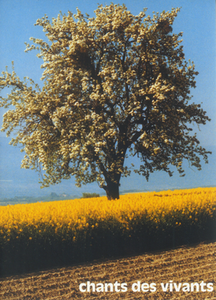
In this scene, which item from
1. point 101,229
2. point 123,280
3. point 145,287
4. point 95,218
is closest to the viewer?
point 145,287

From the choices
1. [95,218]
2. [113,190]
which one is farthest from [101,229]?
[113,190]

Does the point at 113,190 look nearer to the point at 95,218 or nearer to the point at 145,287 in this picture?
the point at 95,218

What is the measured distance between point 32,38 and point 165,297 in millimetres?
14715

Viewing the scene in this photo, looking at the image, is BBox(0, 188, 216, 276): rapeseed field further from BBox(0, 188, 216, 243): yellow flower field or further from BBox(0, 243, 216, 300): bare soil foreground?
BBox(0, 243, 216, 300): bare soil foreground

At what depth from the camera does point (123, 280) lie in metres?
7.57

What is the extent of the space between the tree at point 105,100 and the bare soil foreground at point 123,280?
555cm

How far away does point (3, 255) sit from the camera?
816cm

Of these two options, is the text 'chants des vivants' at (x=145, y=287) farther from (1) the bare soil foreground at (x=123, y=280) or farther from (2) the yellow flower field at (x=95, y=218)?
(2) the yellow flower field at (x=95, y=218)

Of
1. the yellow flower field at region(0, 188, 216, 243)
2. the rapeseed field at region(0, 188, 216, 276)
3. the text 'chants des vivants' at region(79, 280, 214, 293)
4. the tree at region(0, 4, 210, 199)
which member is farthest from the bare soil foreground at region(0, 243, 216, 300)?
the tree at region(0, 4, 210, 199)

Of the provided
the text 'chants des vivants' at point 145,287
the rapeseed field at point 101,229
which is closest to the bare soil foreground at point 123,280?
the text 'chants des vivants' at point 145,287

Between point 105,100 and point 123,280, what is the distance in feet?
27.5

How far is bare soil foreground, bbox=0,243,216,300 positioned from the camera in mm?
6957

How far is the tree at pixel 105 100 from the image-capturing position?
A: 1377cm

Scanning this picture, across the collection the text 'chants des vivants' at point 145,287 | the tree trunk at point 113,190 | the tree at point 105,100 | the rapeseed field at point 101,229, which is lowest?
the text 'chants des vivants' at point 145,287
